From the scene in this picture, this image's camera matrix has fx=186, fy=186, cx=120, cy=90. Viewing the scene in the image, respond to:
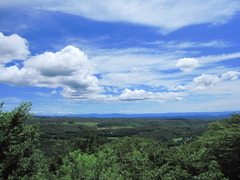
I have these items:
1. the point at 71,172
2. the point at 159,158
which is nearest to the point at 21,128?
the point at 71,172

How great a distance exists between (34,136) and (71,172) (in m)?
7.80

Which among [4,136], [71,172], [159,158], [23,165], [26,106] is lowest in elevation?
[159,158]

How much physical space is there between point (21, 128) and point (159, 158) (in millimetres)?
35885

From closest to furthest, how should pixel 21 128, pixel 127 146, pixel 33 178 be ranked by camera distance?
pixel 33 178, pixel 21 128, pixel 127 146

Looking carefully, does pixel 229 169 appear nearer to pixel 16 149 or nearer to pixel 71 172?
pixel 71 172

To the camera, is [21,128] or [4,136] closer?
[4,136]

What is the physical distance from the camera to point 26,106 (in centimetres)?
2114

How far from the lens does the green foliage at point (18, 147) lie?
18703 millimetres

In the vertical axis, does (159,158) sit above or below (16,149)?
below

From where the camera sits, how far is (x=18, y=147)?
19141mm

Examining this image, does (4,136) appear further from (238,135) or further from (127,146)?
(127,146)

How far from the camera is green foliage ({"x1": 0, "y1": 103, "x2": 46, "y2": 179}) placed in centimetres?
1870

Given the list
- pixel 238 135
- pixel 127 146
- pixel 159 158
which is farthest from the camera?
pixel 127 146

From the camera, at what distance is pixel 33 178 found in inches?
714
